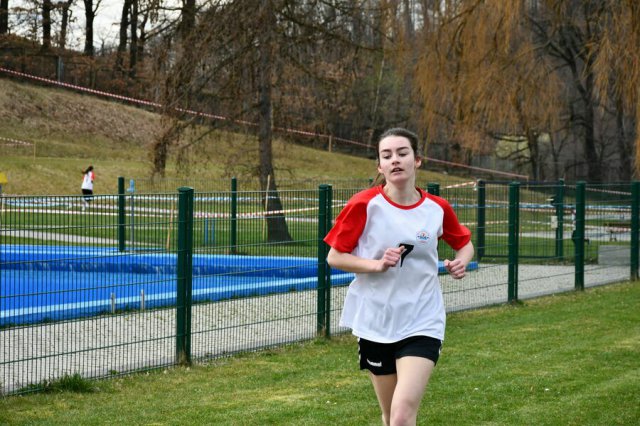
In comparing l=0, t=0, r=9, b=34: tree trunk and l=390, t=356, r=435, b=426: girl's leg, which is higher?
l=0, t=0, r=9, b=34: tree trunk

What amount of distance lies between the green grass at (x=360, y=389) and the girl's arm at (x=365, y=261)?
228 centimetres

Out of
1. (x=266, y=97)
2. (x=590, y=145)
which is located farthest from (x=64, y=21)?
(x=266, y=97)

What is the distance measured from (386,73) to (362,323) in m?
49.8

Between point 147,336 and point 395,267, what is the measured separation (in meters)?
5.72

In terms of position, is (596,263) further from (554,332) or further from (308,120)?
(308,120)

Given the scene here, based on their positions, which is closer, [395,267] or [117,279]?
[395,267]

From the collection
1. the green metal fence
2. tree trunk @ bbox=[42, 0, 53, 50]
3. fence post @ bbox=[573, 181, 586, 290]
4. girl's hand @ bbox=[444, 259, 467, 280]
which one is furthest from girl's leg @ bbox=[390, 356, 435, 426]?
tree trunk @ bbox=[42, 0, 53, 50]

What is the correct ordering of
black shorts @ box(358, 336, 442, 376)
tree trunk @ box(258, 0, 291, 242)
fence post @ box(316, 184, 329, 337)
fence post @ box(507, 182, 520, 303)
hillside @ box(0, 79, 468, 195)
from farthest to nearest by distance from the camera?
hillside @ box(0, 79, 468, 195), tree trunk @ box(258, 0, 291, 242), fence post @ box(507, 182, 520, 303), fence post @ box(316, 184, 329, 337), black shorts @ box(358, 336, 442, 376)

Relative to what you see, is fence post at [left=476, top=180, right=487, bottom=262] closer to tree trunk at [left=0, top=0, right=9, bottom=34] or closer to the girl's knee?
the girl's knee

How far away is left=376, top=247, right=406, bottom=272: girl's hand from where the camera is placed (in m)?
5.02

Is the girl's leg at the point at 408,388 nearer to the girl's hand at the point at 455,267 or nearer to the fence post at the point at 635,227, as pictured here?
the girl's hand at the point at 455,267

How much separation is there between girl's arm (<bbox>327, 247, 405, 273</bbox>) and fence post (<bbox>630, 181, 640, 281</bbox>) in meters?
12.8

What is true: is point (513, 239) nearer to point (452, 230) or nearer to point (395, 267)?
point (452, 230)

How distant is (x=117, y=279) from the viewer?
948 centimetres
